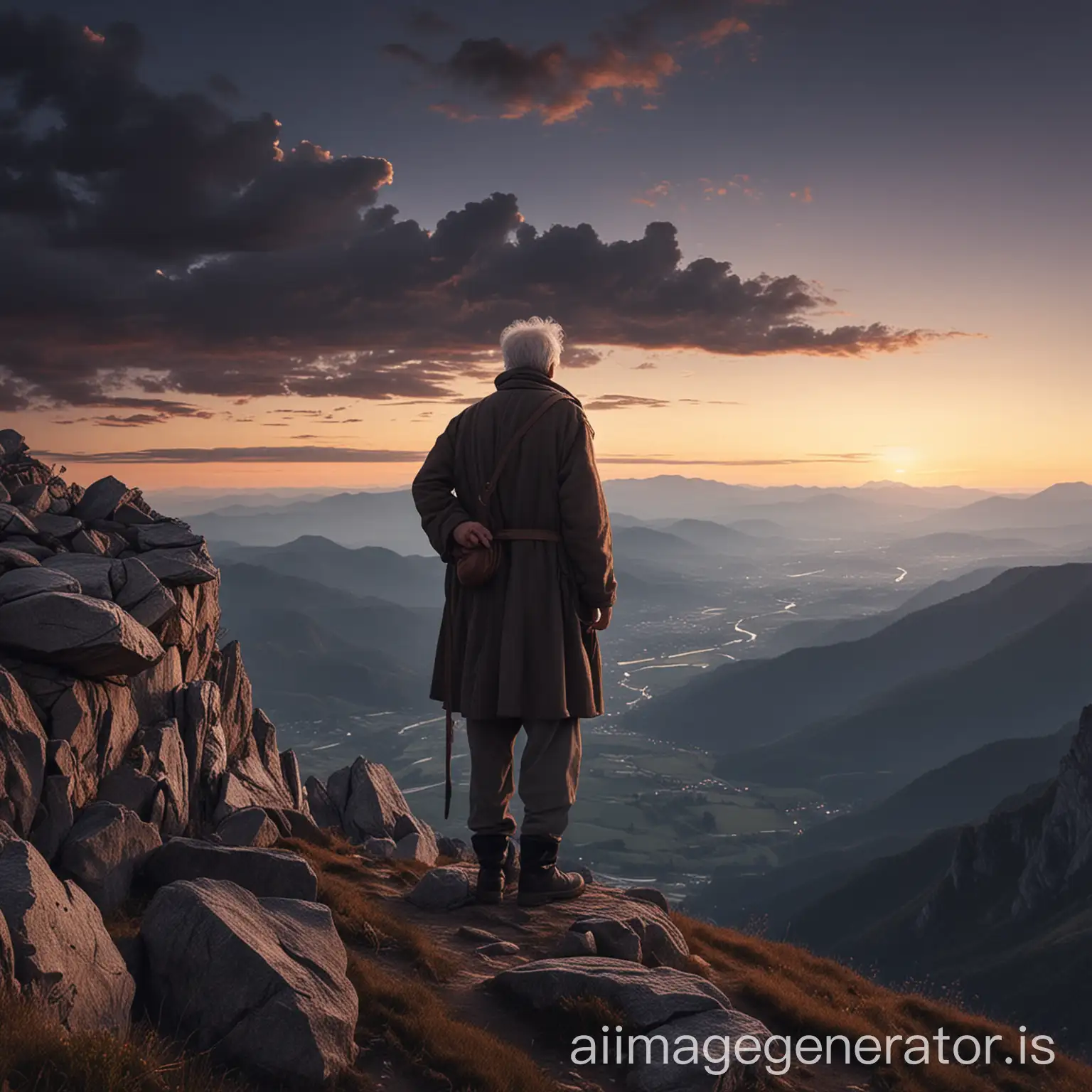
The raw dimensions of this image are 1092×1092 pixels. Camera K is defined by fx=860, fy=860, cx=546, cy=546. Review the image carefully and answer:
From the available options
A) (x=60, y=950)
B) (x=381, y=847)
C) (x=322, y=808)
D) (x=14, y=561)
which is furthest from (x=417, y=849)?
(x=60, y=950)

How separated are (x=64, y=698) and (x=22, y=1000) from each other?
632 cm

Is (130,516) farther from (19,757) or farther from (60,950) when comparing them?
(60,950)

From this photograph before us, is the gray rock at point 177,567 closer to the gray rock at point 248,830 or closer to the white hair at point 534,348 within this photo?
the gray rock at point 248,830

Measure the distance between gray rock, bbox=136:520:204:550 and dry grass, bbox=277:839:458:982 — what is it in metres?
6.60

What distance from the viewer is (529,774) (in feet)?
31.8

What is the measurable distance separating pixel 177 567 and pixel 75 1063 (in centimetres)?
1109

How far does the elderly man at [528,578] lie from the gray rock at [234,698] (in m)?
8.78

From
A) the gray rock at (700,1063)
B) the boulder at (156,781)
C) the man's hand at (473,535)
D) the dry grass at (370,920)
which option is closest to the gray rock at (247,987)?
the dry grass at (370,920)

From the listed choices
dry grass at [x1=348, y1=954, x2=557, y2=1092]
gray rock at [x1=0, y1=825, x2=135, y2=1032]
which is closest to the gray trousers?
dry grass at [x1=348, y1=954, x2=557, y2=1092]

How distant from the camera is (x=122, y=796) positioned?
11.2 meters

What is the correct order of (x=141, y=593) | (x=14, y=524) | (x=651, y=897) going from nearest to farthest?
1. (x=651, y=897)
2. (x=141, y=593)
3. (x=14, y=524)

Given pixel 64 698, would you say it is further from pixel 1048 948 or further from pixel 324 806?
pixel 1048 948

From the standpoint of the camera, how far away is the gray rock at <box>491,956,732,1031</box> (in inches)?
303

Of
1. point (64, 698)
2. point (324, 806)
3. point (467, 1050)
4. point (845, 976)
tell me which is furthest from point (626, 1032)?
point (324, 806)
